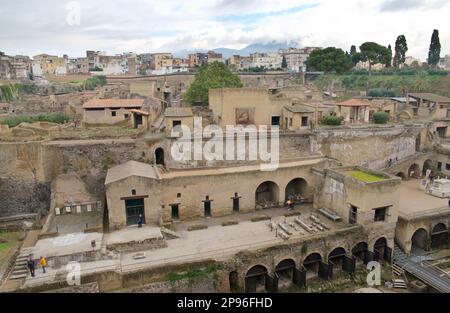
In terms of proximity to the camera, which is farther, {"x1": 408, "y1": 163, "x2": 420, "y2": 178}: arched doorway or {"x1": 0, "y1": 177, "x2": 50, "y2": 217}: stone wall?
{"x1": 408, "y1": 163, "x2": 420, "y2": 178}: arched doorway

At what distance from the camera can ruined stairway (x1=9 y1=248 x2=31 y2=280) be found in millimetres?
18562

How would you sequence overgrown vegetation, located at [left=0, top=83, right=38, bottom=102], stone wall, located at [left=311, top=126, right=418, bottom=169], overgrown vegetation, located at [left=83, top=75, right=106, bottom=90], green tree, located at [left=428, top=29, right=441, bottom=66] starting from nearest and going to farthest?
stone wall, located at [left=311, top=126, right=418, bottom=169] < overgrown vegetation, located at [left=0, top=83, right=38, bottom=102] < green tree, located at [left=428, top=29, right=441, bottom=66] < overgrown vegetation, located at [left=83, top=75, right=106, bottom=90]

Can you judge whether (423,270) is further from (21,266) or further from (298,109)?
(21,266)

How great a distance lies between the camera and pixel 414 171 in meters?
36.3

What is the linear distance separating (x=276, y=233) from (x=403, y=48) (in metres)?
72.8

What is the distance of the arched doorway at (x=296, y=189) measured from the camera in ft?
94.5

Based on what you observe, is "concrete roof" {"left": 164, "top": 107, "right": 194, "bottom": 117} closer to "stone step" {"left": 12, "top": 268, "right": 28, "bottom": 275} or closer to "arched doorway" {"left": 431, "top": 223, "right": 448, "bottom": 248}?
"stone step" {"left": 12, "top": 268, "right": 28, "bottom": 275}

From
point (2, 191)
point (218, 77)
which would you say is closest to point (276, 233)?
point (2, 191)

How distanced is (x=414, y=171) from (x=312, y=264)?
64.6 feet

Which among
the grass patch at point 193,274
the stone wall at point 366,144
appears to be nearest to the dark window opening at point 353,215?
the stone wall at point 366,144

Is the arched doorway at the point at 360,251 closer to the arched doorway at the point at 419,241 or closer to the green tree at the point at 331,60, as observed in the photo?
the arched doorway at the point at 419,241

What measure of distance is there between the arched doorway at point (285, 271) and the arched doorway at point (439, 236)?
38.6 ft

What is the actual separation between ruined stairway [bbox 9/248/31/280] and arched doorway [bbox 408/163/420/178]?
34.4 m

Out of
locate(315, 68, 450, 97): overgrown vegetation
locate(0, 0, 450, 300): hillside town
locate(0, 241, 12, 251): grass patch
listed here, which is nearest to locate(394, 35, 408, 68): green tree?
locate(315, 68, 450, 97): overgrown vegetation
